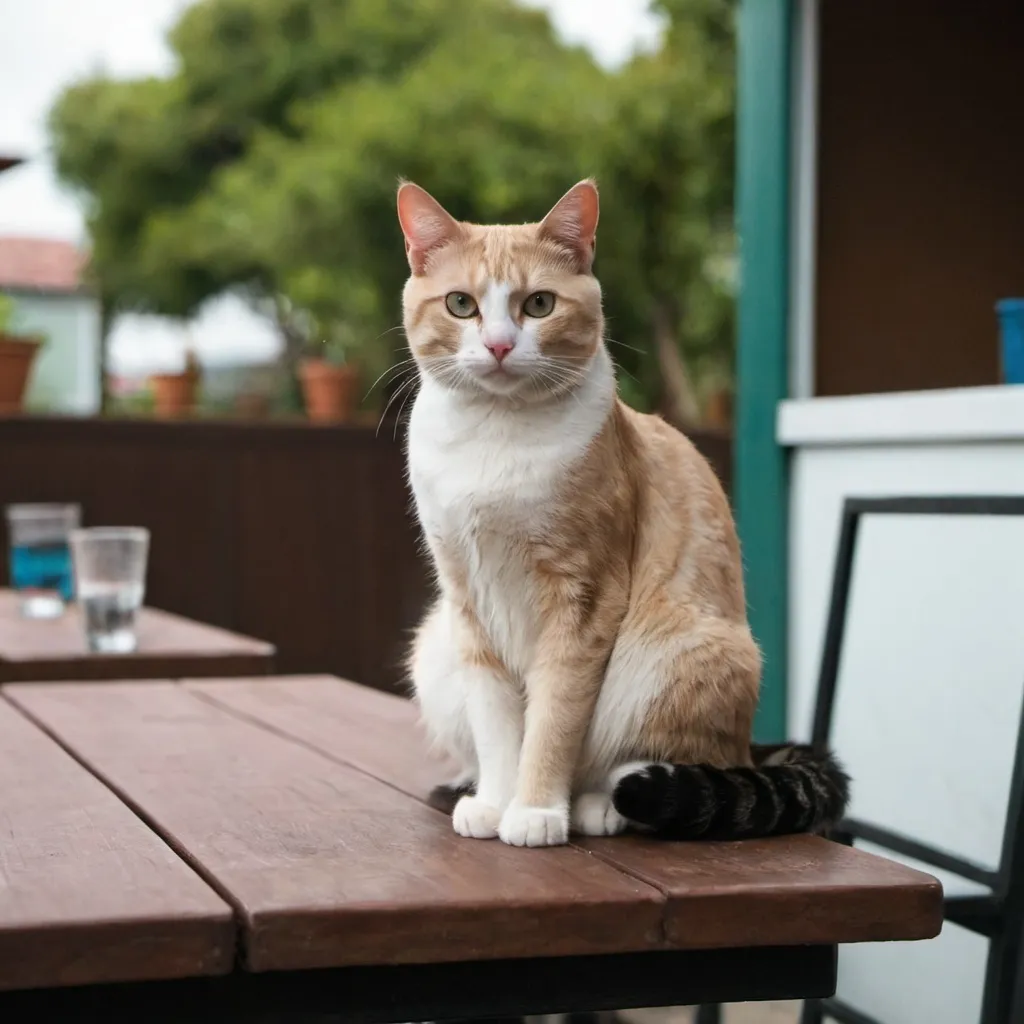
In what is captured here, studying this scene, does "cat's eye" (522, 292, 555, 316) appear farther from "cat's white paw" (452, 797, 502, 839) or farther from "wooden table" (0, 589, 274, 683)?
"wooden table" (0, 589, 274, 683)

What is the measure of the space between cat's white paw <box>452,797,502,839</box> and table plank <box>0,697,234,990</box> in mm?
234

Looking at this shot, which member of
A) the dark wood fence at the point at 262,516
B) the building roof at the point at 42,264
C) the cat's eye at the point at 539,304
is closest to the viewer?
the cat's eye at the point at 539,304

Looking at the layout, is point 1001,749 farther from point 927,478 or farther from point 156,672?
point 156,672

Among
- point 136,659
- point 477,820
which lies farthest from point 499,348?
point 136,659

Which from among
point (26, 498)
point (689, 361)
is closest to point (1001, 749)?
point (26, 498)

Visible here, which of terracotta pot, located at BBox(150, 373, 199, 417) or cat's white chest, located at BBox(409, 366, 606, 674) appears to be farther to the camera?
terracotta pot, located at BBox(150, 373, 199, 417)

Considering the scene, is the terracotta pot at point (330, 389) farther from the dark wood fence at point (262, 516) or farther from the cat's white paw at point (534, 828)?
the cat's white paw at point (534, 828)

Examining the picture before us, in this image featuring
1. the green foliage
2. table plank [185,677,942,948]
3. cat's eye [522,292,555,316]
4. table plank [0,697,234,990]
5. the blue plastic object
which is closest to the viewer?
table plank [0,697,234,990]

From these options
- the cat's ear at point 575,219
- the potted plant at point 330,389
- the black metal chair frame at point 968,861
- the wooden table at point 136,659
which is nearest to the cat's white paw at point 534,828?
the cat's ear at point 575,219

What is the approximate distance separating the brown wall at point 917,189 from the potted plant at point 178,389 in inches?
125

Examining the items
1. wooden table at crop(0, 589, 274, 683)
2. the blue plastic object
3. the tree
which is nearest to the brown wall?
the blue plastic object

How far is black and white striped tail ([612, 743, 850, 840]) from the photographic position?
1.13 m

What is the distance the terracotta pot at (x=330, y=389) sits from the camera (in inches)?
213

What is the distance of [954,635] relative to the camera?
2336 millimetres
